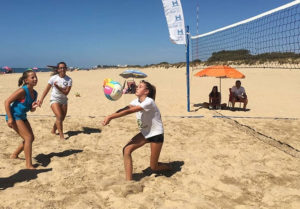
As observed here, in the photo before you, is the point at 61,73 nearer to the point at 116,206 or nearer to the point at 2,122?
the point at 2,122

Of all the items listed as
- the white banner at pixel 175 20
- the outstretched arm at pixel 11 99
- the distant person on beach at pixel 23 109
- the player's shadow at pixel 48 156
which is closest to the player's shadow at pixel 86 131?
the player's shadow at pixel 48 156

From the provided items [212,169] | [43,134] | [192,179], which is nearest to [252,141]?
[212,169]

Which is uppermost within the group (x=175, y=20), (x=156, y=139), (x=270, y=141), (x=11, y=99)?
(x=175, y=20)

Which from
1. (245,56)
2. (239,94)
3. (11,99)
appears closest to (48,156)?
(11,99)

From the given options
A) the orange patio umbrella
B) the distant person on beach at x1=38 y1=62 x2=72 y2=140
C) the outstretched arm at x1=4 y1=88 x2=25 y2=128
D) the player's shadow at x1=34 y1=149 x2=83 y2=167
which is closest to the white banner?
the orange patio umbrella

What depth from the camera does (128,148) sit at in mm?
3148

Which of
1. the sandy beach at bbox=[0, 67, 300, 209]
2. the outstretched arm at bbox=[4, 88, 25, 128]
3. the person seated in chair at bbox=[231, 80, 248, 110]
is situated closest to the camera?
the sandy beach at bbox=[0, 67, 300, 209]

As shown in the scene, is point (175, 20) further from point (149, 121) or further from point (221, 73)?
point (149, 121)

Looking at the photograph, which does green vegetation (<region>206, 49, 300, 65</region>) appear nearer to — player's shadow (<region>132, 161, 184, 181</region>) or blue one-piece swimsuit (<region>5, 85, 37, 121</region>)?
player's shadow (<region>132, 161, 184, 181</region>)

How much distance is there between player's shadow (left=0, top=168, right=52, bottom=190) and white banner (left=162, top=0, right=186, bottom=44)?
5163 mm

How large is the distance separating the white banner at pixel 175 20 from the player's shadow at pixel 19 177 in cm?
516

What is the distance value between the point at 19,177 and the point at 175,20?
5685mm

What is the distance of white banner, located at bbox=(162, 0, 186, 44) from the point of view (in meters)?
7.14

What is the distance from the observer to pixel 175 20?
7.29 meters
